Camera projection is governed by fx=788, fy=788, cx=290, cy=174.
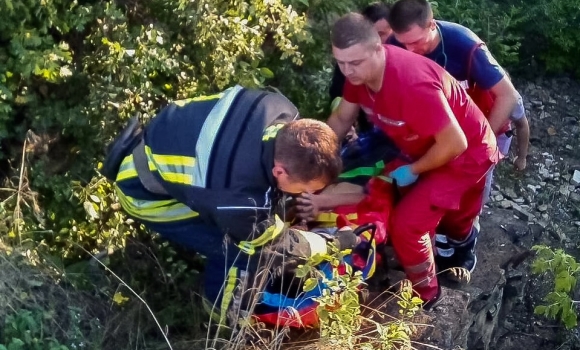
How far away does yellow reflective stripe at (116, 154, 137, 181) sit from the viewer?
357 cm

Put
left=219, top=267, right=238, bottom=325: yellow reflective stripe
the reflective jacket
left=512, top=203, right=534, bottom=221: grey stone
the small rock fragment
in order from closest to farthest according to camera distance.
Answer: the reflective jacket < left=219, top=267, right=238, bottom=325: yellow reflective stripe < left=512, top=203, right=534, bottom=221: grey stone < the small rock fragment

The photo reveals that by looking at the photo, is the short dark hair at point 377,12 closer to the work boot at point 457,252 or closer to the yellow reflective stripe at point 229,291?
the work boot at point 457,252

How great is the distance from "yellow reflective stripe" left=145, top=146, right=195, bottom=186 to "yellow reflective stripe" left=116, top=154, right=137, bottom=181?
157mm

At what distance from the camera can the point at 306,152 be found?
9.89 feet

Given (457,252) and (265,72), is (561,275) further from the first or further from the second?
(265,72)

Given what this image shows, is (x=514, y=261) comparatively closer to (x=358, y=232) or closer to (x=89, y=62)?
(x=358, y=232)

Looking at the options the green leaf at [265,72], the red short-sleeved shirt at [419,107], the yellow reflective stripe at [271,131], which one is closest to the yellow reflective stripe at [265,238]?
the yellow reflective stripe at [271,131]

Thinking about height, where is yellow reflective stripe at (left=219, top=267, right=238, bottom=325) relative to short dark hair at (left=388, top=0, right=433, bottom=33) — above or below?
below

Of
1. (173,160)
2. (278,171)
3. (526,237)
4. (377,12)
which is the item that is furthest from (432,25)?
(526,237)

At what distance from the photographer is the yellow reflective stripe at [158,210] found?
3553mm

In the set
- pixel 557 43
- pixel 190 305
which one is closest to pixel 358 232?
pixel 190 305

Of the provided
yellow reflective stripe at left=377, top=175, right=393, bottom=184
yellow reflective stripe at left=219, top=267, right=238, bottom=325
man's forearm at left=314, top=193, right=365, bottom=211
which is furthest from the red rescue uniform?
yellow reflective stripe at left=219, top=267, right=238, bottom=325

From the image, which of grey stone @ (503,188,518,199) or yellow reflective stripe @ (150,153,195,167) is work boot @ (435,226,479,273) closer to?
yellow reflective stripe @ (150,153,195,167)

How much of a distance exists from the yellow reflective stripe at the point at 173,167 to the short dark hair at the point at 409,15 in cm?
127
